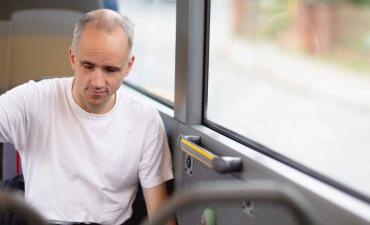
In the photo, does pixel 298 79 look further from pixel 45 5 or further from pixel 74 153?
pixel 45 5

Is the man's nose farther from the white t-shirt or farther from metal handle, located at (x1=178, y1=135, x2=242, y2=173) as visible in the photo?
metal handle, located at (x1=178, y1=135, x2=242, y2=173)

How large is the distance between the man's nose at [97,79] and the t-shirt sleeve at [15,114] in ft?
1.06

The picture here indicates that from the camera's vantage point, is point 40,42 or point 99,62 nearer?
point 99,62

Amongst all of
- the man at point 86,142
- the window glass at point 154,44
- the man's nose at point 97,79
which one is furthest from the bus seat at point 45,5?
the man's nose at point 97,79

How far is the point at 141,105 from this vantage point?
2.65 m

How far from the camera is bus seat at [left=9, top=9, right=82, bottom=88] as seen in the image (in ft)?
11.9

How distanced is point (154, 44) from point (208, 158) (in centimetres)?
167

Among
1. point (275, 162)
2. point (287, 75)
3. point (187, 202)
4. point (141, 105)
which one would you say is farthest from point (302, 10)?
point (187, 202)

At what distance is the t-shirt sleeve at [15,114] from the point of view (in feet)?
7.86

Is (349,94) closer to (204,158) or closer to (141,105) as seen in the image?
(204,158)

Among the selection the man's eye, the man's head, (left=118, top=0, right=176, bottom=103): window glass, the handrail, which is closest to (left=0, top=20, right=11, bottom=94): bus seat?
(left=118, top=0, right=176, bottom=103): window glass

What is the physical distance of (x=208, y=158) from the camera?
7.71 feet

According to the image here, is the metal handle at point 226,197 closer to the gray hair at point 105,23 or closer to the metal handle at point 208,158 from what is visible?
the metal handle at point 208,158

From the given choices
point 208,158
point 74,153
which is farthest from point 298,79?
point 74,153
